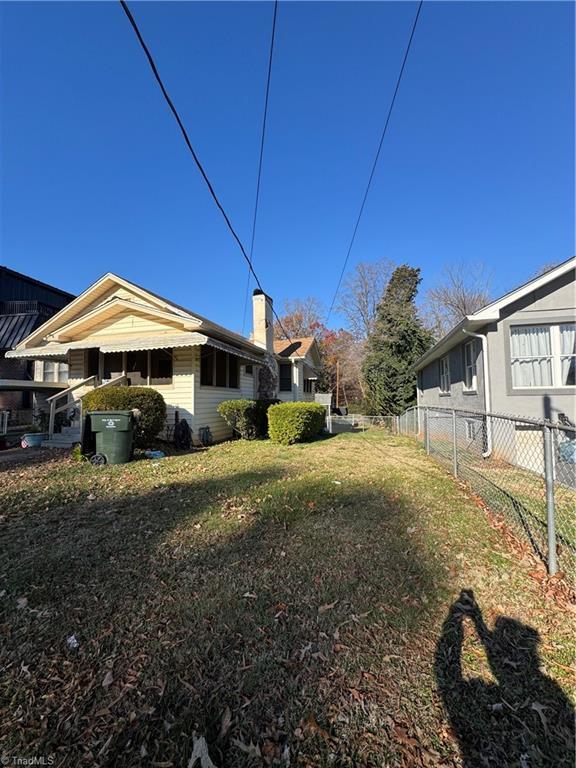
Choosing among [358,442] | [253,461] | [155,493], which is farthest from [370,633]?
[358,442]

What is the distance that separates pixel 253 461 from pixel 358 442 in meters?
4.81

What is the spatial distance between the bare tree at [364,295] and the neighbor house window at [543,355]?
73.5 feet

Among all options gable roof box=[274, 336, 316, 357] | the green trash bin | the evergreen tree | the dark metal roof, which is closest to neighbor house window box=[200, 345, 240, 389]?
the green trash bin

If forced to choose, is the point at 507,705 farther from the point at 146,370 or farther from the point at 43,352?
the point at 43,352

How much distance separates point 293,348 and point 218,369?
8835 mm

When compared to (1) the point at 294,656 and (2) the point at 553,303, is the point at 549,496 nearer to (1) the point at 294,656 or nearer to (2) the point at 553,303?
(1) the point at 294,656

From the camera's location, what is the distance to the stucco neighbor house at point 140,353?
10367 mm

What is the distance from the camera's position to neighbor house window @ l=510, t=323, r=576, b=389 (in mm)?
8422

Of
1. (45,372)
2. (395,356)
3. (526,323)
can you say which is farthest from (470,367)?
(45,372)

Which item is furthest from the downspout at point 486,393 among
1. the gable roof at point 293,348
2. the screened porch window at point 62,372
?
the screened porch window at point 62,372

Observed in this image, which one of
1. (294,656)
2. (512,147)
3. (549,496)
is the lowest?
(294,656)

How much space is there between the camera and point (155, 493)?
5555 millimetres

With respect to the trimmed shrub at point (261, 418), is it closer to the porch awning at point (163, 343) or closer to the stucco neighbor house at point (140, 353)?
the stucco neighbor house at point (140, 353)

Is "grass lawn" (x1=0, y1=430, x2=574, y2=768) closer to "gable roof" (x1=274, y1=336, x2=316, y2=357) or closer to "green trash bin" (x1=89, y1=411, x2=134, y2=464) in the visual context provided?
"green trash bin" (x1=89, y1=411, x2=134, y2=464)
